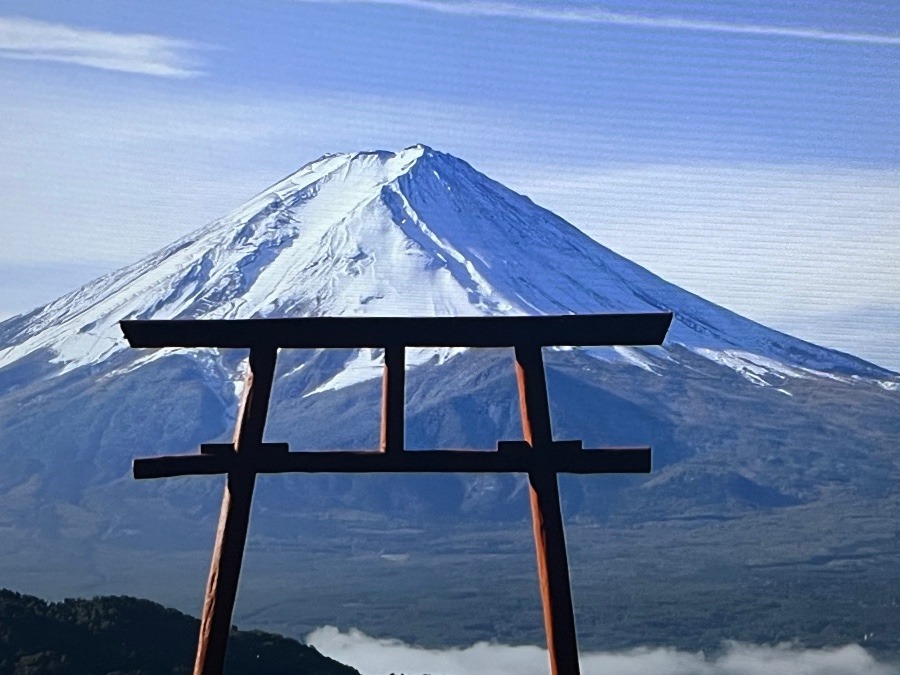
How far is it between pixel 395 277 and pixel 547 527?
106 meters

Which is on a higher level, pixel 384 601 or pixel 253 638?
pixel 384 601

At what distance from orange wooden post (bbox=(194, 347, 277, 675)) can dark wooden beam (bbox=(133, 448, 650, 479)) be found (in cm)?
5

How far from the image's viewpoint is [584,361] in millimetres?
119938

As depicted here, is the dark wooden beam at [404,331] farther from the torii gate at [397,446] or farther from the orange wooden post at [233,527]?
the orange wooden post at [233,527]

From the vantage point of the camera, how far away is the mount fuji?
326ft

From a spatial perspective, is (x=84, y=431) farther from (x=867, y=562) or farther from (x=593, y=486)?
(x=867, y=562)

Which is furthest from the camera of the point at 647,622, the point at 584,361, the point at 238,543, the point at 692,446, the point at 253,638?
the point at 584,361

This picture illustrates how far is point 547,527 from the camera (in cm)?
545

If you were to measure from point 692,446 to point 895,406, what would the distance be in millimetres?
15449

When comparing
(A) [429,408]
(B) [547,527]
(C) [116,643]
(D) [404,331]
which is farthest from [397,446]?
(A) [429,408]

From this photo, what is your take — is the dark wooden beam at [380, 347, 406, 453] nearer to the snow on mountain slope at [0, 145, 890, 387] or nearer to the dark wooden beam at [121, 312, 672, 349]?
the dark wooden beam at [121, 312, 672, 349]

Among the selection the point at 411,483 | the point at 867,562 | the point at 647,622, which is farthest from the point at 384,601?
the point at 411,483

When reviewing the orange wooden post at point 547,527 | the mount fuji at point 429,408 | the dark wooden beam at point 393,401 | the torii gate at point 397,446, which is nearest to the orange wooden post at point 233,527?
the torii gate at point 397,446

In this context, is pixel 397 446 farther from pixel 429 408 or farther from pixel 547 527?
pixel 429 408
